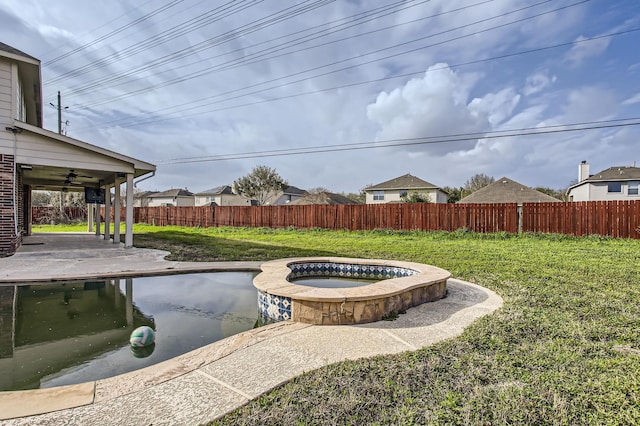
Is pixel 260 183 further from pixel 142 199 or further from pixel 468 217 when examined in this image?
pixel 468 217

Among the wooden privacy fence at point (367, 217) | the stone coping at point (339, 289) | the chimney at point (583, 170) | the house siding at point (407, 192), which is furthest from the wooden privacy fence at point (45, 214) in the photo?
the chimney at point (583, 170)

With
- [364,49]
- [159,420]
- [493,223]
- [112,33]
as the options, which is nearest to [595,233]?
[493,223]

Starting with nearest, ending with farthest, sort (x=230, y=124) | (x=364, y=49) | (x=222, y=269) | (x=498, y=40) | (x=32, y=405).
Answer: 1. (x=32, y=405)
2. (x=222, y=269)
3. (x=498, y=40)
4. (x=364, y=49)
5. (x=230, y=124)

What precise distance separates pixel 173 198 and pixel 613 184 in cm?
5065

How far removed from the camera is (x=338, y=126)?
20.0 meters

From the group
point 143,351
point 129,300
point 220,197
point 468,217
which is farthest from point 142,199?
point 143,351

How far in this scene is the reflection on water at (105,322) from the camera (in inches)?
122

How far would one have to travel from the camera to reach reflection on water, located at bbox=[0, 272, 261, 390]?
3098mm

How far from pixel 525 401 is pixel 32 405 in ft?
10.5

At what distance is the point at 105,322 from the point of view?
4434 mm

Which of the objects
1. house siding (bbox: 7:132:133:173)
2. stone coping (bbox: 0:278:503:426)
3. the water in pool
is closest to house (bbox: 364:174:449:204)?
the water in pool

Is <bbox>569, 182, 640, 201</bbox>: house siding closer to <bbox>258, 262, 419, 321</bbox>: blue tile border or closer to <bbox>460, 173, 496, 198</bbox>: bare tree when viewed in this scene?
<bbox>460, 173, 496, 198</bbox>: bare tree

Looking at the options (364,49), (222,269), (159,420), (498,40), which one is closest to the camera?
(159,420)

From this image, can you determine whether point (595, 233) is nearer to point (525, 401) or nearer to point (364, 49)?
point (364, 49)
